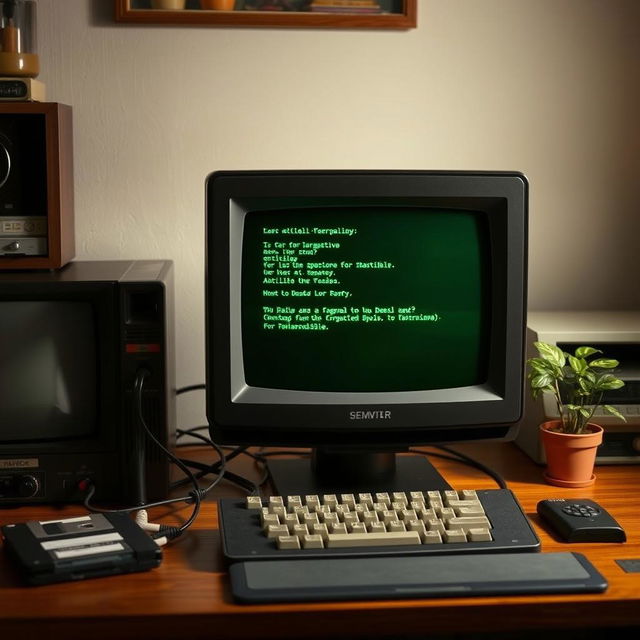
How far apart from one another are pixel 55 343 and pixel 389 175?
0.58 m

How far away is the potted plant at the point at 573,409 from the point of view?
5.19 feet

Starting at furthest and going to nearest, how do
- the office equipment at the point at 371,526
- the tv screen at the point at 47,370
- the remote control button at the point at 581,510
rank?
the tv screen at the point at 47,370 → the remote control button at the point at 581,510 → the office equipment at the point at 371,526

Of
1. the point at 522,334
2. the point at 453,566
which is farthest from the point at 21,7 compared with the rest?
the point at 453,566

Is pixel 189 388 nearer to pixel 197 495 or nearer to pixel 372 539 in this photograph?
pixel 197 495

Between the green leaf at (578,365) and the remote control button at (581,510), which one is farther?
the green leaf at (578,365)

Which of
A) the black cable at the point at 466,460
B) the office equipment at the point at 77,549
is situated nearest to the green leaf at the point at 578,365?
the black cable at the point at 466,460

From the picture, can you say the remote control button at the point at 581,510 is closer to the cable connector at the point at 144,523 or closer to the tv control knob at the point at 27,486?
the cable connector at the point at 144,523

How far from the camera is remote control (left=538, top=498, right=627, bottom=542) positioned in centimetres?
135

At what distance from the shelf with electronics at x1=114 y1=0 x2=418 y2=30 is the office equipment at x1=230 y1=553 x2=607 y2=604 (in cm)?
105

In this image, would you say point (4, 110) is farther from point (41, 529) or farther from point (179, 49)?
point (41, 529)

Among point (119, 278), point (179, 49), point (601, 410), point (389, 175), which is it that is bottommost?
point (601, 410)

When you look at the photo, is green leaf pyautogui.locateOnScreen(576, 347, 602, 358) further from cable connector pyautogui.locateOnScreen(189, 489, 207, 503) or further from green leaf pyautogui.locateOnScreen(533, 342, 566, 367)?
cable connector pyautogui.locateOnScreen(189, 489, 207, 503)

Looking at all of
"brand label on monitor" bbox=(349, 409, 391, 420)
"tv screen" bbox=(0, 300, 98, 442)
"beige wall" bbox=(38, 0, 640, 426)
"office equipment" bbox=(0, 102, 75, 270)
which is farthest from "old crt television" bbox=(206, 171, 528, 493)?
"beige wall" bbox=(38, 0, 640, 426)

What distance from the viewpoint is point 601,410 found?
166 cm
